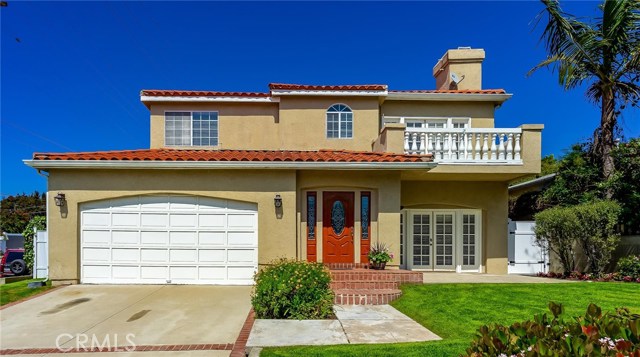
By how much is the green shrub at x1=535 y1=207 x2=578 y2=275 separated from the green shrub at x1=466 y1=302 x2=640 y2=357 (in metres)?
9.85

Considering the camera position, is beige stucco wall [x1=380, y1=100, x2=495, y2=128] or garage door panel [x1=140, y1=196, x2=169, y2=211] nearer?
garage door panel [x1=140, y1=196, x2=169, y2=211]

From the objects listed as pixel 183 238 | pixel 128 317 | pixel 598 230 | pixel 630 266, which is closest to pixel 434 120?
pixel 598 230

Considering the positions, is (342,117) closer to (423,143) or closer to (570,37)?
(423,143)

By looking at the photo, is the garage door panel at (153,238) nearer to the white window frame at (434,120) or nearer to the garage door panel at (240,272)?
the garage door panel at (240,272)

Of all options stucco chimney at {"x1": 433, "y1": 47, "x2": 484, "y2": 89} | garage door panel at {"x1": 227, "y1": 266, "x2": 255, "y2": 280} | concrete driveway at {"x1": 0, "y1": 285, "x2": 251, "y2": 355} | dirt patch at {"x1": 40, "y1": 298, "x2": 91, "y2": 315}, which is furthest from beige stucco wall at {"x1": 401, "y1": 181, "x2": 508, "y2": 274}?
dirt patch at {"x1": 40, "y1": 298, "x2": 91, "y2": 315}

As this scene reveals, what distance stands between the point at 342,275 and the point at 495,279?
517 cm

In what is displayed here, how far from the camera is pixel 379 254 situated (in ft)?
38.1

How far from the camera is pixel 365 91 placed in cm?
1452

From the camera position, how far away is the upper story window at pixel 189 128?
15336 millimetres

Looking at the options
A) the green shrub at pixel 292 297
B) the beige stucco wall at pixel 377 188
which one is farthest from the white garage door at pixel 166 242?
the green shrub at pixel 292 297

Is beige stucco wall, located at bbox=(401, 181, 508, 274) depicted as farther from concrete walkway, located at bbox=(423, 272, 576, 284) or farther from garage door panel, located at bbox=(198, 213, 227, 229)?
garage door panel, located at bbox=(198, 213, 227, 229)

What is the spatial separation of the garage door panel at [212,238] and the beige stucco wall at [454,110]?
8145 millimetres

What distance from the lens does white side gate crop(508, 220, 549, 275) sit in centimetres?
1377

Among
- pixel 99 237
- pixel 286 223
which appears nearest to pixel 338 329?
pixel 286 223
